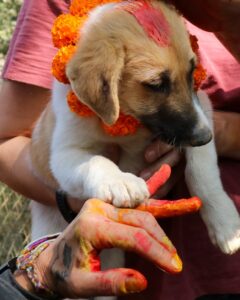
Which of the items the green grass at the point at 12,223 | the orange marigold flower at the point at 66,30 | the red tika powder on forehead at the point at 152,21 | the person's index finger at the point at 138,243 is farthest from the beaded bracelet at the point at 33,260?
the green grass at the point at 12,223

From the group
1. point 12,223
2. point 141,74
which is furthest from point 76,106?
point 12,223

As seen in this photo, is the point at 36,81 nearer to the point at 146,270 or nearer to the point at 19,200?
the point at 146,270

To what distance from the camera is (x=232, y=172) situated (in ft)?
9.54

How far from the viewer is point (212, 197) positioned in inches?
108

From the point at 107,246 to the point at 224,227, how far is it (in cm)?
75

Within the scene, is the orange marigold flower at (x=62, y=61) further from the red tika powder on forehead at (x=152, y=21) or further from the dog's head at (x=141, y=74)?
the red tika powder on forehead at (x=152, y=21)

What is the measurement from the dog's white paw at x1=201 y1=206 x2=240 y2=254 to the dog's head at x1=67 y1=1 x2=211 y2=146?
1.05 ft

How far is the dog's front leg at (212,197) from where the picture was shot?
2.67 meters

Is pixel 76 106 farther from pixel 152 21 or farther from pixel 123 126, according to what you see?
pixel 152 21

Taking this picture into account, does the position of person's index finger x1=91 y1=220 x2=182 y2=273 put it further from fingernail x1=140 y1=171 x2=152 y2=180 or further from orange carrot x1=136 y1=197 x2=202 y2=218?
fingernail x1=140 y1=171 x2=152 y2=180

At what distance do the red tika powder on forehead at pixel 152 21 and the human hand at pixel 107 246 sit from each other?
2.51ft

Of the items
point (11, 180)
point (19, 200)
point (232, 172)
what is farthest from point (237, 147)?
point (19, 200)

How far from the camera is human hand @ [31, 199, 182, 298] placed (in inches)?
79.7

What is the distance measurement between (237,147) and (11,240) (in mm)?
3240
